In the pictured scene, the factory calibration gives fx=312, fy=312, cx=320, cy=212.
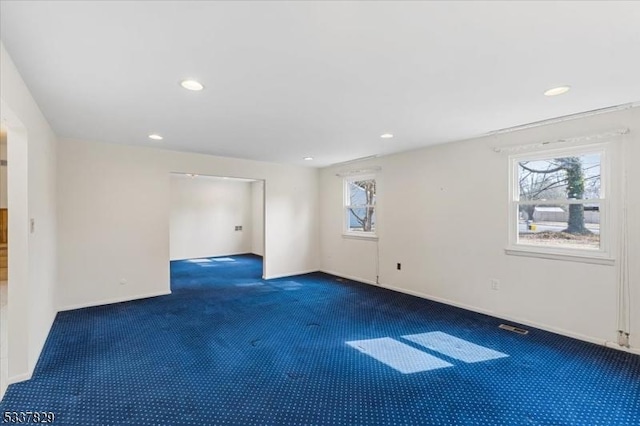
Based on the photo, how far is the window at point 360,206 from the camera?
5.93m

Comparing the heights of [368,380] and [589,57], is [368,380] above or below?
below

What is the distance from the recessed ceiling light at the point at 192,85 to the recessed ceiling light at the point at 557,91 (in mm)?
2811

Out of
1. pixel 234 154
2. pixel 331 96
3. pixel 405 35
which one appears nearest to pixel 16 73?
pixel 331 96

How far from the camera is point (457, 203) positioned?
4398mm

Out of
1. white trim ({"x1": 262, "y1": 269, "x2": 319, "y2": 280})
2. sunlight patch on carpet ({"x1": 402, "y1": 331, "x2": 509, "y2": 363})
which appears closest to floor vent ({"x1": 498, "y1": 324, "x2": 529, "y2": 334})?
sunlight patch on carpet ({"x1": 402, "y1": 331, "x2": 509, "y2": 363})

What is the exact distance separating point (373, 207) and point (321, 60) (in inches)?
159

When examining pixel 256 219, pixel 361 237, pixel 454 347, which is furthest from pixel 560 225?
pixel 256 219

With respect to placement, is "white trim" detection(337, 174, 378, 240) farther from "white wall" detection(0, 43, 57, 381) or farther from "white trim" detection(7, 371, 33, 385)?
"white trim" detection(7, 371, 33, 385)

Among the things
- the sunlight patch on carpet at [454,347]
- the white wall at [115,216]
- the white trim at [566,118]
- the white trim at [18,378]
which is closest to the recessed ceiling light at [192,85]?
the white trim at [18,378]

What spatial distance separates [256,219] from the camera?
31.4 ft

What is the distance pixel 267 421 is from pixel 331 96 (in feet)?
8.16

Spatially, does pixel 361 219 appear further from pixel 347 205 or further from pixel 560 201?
pixel 560 201

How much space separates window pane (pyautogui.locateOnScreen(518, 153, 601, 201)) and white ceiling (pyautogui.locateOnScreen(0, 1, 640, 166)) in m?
0.61

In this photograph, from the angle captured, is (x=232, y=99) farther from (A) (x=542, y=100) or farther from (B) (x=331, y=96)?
(A) (x=542, y=100)
